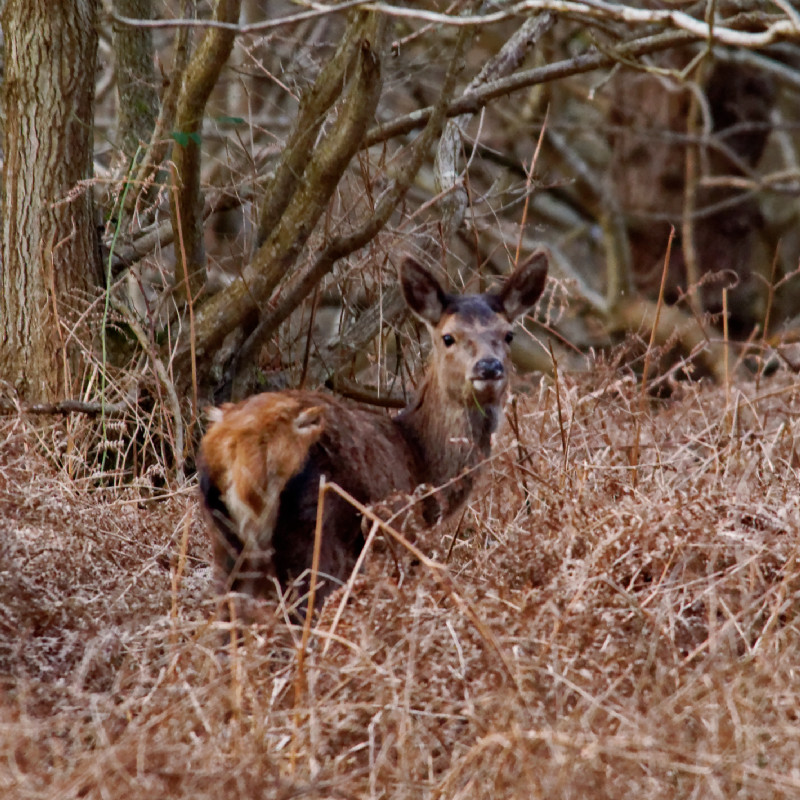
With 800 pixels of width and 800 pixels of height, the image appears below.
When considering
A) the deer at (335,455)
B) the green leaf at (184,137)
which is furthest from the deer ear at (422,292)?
the green leaf at (184,137)

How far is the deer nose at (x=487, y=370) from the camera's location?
5.26m

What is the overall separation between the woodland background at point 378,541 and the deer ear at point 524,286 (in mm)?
261

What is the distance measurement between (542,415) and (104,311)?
2.09 m

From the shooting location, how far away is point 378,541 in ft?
15.3

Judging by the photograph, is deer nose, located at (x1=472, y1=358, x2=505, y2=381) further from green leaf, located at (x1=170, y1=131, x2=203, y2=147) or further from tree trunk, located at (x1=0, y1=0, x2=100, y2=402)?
tree trunk, located at (x1=0, y1=0, x2=100, y2=402)

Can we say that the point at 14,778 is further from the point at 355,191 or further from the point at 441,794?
the point at 355,191

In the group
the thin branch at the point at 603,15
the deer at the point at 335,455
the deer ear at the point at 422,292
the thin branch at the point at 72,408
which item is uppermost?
the thin branch at the point at 603,15

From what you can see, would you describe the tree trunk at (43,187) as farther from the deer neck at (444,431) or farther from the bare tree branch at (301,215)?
the deer neck at (444,431)

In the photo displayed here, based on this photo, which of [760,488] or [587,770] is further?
[760,488]

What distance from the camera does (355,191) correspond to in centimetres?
638

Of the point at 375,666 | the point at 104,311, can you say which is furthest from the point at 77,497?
the point at 375,666

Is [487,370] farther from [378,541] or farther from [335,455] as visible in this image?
[335,455]

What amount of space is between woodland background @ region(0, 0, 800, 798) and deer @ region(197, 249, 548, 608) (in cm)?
15

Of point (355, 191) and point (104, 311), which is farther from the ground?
point (355, 191)
